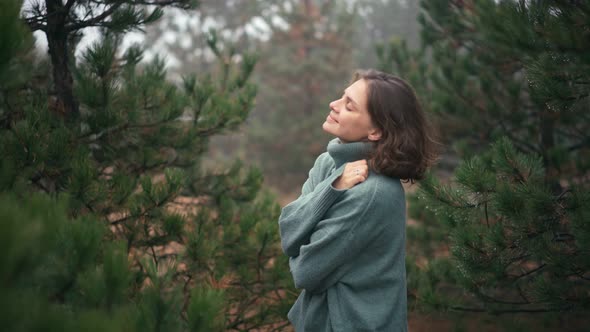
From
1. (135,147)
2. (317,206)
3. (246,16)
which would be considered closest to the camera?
(317,206)

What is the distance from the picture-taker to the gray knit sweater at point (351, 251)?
64.9 inches

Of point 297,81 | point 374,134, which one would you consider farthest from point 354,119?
point 297,81

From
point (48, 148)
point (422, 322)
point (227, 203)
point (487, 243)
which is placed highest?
point (48, 148)

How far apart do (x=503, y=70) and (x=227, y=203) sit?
105 inches

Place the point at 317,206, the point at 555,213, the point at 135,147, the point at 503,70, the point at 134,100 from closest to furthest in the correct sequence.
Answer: the point at 317,206, the point at 555,213, the point at 134,100, the point at 135,147, the point at 503,70

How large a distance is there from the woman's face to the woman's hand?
0.11 metres

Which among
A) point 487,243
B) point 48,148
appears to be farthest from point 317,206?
point 48,148

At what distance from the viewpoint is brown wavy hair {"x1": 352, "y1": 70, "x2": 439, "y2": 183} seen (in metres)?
1.72

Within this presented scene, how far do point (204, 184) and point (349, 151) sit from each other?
1.91m

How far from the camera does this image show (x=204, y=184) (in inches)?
136

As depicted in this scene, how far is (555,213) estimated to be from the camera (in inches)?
83.1

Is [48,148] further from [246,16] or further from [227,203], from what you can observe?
[246,16]

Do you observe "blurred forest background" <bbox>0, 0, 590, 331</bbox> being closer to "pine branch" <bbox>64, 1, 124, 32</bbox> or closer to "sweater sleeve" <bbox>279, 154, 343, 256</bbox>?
"pine branch" <bbox>64, 1, 124, 32</bbox>

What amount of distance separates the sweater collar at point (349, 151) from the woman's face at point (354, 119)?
39 millimetres
